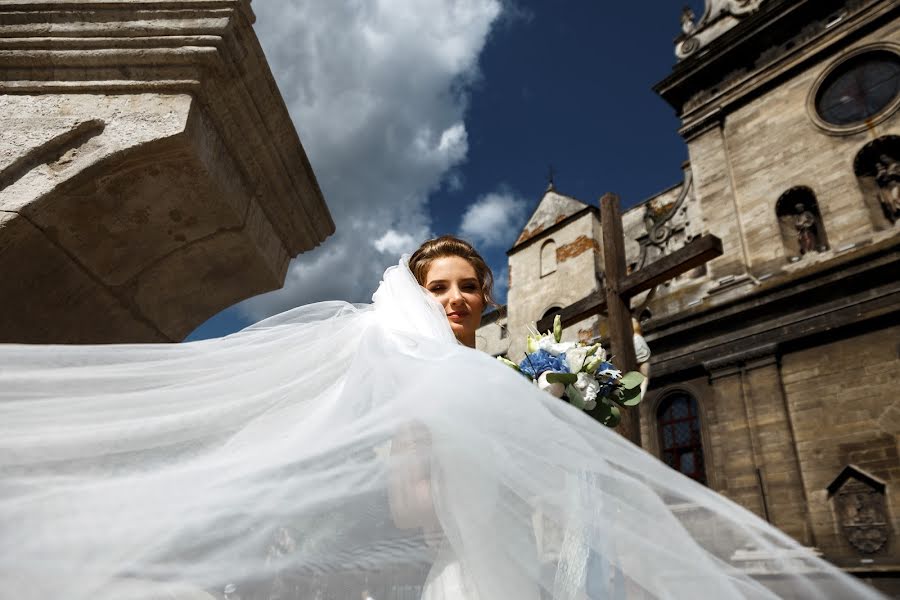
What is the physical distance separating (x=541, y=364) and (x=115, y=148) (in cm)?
154

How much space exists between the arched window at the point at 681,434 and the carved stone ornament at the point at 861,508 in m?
2.48

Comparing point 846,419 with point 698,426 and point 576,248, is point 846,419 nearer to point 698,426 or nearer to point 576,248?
point 698,426

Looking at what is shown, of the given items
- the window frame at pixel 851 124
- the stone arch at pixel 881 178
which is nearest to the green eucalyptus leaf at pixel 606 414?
the stone arch at pixel 881 178

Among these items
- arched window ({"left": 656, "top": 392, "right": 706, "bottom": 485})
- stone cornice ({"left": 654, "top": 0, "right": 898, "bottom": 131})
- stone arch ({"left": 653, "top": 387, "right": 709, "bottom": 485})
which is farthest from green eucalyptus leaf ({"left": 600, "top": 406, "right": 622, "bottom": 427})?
stone cornice ({"left": 654, "top": 0, "right": 898, "bottom": 131})

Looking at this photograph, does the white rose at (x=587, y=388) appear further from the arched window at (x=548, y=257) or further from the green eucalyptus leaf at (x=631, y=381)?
the arched window at (x=548, y=257)

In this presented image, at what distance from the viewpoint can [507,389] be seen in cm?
111

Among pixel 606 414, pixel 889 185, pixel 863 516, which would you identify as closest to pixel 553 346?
pixel 606 414

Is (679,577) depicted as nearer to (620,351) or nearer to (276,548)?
(276,548)

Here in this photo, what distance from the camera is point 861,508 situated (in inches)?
331

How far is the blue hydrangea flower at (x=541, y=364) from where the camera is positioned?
1812 mm

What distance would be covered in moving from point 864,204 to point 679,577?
38.3 feet

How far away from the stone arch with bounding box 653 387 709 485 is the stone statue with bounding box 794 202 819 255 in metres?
3.70

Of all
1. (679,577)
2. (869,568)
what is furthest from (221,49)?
(869,568)

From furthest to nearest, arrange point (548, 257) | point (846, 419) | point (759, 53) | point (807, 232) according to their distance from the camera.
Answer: point (548, 257)
point (759, 53)
point (807, 232)
point (846, 419)
